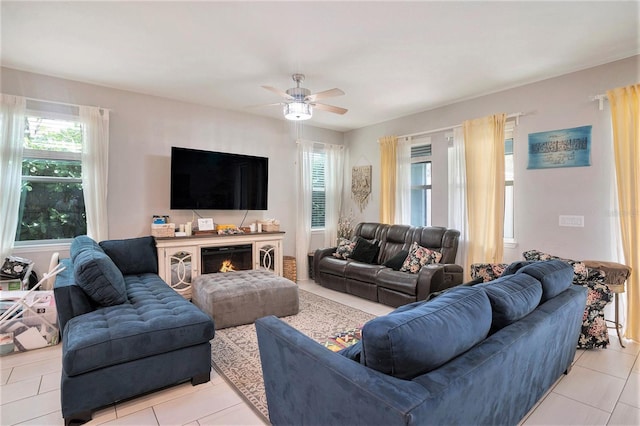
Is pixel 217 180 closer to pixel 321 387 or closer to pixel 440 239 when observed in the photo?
pixel 440 239

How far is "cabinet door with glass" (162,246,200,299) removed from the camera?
413cm

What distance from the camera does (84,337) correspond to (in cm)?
192

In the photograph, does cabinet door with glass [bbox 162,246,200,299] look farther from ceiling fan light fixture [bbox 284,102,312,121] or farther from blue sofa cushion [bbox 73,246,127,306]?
ceiling fan light fixture [bbox 284,102,312,121]

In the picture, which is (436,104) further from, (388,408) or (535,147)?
(388,408)

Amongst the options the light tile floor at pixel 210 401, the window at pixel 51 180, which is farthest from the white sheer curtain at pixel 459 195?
the window at pixel 51 180

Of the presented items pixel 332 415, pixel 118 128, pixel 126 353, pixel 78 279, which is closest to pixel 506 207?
pixel 332 415

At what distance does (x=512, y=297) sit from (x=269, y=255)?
3.86m

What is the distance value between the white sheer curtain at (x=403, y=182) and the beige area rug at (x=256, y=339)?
6.41 ft

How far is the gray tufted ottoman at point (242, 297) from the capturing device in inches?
130

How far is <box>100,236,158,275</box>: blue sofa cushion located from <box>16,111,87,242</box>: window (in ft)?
2.27

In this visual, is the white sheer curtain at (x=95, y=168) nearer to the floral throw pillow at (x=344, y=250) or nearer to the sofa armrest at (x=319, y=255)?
the sofa armrest at (x=319, y=255)

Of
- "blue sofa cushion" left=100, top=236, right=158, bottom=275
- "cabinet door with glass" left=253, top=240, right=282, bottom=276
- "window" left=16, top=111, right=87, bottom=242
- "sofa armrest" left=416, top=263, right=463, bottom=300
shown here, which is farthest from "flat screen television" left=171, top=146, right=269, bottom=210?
"sofa armrest" left=416, top=263, right=463, bottom=300

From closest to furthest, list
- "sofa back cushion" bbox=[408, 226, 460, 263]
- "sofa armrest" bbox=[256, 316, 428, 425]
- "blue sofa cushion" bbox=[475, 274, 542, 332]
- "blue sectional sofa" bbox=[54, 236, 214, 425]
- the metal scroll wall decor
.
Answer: "sofa armrest" bbox=[256, 316, 428, 425] < "blue sofa cushion" bbox=[475, 274, 542, 332] < "blue sectional sofa" bbox=[54, 236, 214, 425] < "sofa back cushion" bbox=[408, 226, 460, 263] < the metal scroll wall decor

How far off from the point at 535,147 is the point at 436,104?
4.92 ft
